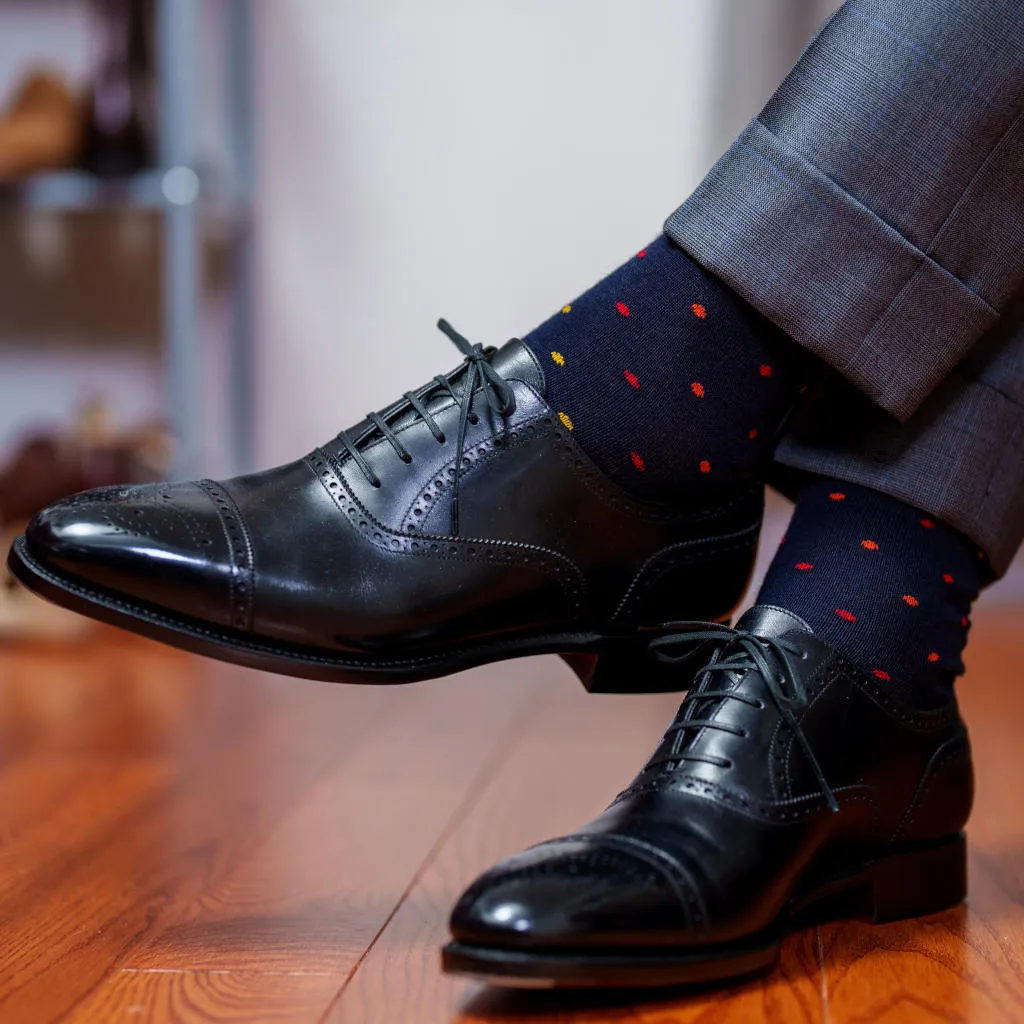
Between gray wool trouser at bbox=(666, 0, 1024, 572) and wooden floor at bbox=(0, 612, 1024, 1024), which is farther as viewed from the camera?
gray wool trouser at bbox=(666, 0, 1024, 572)

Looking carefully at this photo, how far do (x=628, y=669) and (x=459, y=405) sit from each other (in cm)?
17

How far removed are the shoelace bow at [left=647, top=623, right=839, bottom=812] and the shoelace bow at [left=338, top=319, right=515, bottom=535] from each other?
0.15 metres

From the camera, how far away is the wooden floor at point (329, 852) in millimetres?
530

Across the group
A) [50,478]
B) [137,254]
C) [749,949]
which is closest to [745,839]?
[749,949]

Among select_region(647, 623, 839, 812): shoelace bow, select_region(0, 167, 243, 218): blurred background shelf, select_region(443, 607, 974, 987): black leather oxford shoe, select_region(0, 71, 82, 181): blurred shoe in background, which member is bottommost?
select_region(443, 607, 974, 987): black leather oxford shoe

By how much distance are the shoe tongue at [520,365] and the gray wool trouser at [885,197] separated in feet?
0.35

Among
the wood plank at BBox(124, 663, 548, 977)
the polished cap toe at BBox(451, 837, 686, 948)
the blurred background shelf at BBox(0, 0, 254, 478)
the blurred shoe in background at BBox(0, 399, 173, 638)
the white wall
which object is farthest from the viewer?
the white wall

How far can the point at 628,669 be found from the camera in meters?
0.68

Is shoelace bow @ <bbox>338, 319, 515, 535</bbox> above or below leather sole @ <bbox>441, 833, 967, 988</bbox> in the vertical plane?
above

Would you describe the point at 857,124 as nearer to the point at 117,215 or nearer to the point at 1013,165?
the point at 1013,165

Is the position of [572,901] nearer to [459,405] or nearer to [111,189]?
[459,405]

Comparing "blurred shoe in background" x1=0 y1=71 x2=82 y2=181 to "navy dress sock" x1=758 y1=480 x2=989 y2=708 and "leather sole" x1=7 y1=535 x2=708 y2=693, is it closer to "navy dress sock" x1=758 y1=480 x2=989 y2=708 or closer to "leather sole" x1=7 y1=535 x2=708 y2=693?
"leather sole" x1=7 y1=535 x2=708 y2=693

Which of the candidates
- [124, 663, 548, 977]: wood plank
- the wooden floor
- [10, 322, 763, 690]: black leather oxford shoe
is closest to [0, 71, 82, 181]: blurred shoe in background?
the wooden floor

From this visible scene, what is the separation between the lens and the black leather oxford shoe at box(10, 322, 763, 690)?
0.60 metres
